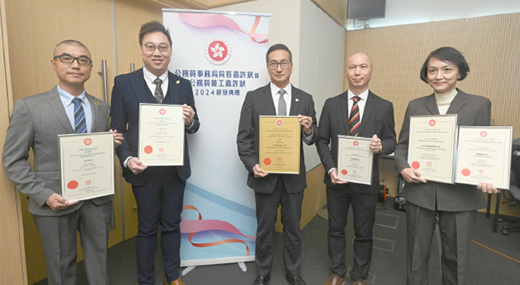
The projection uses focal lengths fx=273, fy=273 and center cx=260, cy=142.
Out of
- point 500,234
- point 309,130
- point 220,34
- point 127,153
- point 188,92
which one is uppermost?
point 220,34

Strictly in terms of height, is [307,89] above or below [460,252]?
above

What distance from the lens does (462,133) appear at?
1.57 m

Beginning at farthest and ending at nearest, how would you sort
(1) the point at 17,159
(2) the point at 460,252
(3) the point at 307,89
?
(3) the point at 307,89 < (2) the point at 460,252 < (1) the point at 17,159

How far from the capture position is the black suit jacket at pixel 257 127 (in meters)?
2.09

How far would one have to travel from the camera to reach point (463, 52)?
388 cm

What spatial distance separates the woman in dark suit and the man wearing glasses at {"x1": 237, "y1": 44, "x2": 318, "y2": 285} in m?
0.74

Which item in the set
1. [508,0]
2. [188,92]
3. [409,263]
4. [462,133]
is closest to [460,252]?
[409,263]

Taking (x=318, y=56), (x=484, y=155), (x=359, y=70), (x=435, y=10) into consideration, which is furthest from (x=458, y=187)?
(x=435, y=10)

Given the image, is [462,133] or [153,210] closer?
[462,133]

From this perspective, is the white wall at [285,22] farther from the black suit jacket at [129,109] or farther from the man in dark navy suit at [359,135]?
the black suit jacket at [129,109]

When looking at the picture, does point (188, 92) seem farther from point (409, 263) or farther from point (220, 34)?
point (409, 263)

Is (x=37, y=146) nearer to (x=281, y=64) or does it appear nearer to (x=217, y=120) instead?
(x=217, y=120)

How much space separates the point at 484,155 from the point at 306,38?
2.20 m

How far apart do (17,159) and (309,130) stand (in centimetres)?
180
